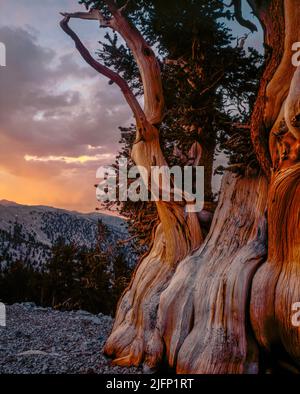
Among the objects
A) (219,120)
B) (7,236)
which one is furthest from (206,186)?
(7,236)

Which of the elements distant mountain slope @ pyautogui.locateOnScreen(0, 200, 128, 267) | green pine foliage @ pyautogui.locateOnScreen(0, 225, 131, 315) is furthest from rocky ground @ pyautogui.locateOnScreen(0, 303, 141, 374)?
distant mountain slope @ pyautogui.locateOnScreen(0, 200, 128, 267)

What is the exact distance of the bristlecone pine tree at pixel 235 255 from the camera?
13.1ft

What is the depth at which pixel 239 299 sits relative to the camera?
4.26 metres

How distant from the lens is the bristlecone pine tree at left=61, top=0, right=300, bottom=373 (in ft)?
13.1

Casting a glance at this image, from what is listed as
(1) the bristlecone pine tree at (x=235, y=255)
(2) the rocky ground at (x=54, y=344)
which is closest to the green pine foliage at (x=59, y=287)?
(2) the rocky ground at (x=54, y=344)

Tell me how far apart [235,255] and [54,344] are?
3549mm

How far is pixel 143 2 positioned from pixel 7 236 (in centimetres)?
12040

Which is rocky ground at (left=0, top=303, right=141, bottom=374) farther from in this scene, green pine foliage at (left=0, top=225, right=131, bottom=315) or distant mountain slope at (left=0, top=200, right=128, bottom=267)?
distant mountain slope at (left=0, top=200, right=128, bottom=267)

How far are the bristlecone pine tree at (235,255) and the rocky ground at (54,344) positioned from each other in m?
0.42

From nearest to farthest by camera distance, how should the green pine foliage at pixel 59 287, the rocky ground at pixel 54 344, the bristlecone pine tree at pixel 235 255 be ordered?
the bristlecone pine tree at pixel 235 255, the rocky ground at pixel 54 344, the green pine foliage at pixel 59 287

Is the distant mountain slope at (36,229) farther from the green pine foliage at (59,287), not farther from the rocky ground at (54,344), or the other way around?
the rocky ground at (54,344)

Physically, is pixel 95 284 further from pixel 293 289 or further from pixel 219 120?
pixel 293 289

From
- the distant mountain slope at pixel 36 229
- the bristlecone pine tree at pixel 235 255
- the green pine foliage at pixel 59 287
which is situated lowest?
the green pine foliage at pixel 59 287

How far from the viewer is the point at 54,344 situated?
6715 mm
